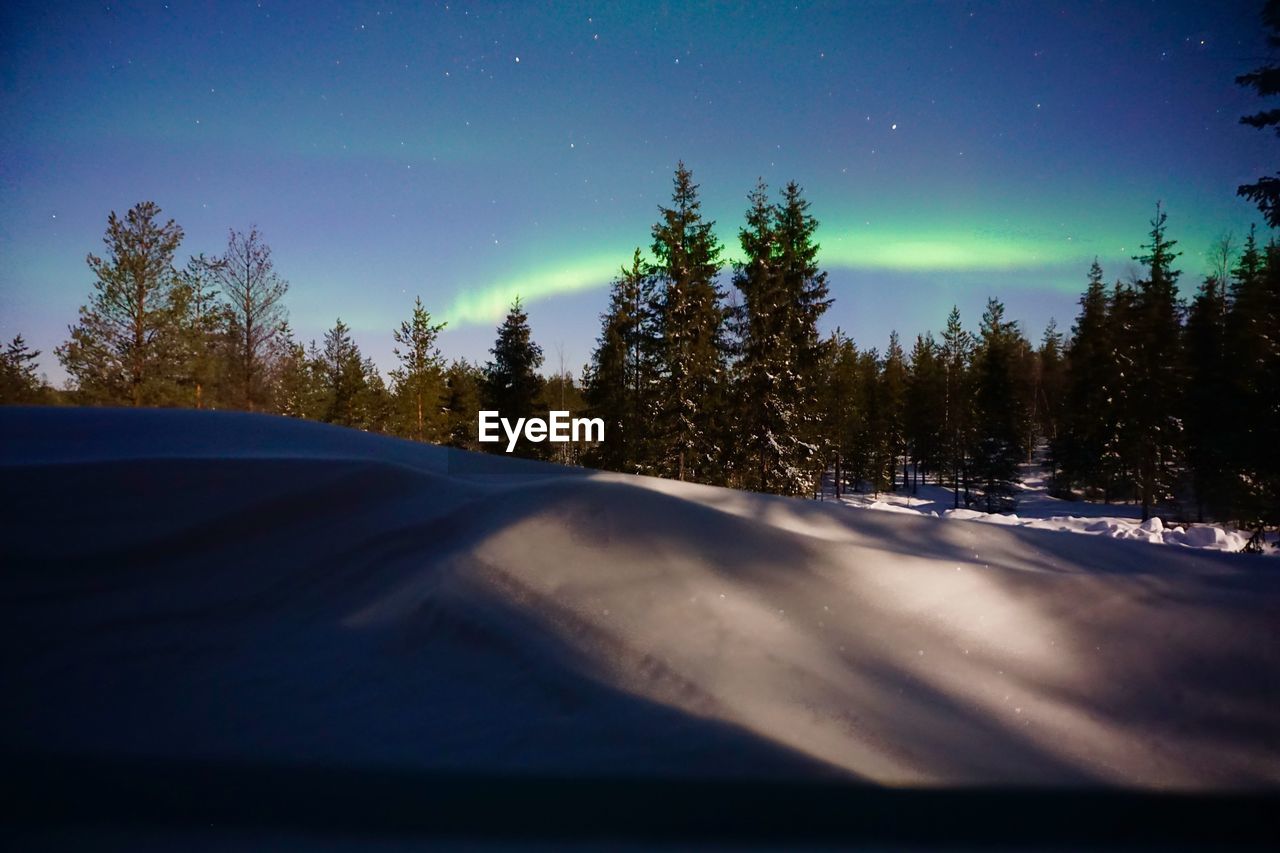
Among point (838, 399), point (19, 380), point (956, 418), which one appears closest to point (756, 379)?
point (838, 399)

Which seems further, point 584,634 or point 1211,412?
A: point 1211,412

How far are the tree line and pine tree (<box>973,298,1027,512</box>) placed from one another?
0.11 m

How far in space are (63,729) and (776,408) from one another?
20929 mm

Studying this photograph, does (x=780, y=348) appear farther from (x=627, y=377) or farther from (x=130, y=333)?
(x=130, y=333)

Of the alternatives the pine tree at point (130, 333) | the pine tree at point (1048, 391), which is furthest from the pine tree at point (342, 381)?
the pine tree at point (1048, 391)

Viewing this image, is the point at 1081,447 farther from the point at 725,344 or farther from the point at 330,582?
the point at 330,582

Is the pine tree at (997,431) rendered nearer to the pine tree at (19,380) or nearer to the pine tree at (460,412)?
the pine tree at (460,412)

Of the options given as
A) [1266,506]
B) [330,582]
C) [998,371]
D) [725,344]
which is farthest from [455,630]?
[998,371]

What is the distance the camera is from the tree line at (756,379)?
12703 mm

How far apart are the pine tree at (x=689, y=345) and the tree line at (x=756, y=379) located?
80mm

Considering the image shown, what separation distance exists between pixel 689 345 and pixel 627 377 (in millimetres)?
3466

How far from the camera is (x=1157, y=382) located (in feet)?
74.7

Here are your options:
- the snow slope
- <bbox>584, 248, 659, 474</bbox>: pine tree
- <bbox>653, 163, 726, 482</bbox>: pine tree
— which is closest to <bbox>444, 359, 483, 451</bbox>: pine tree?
<bbox>584, 248, 659, 474</bbox>: pine tree

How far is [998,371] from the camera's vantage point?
31906 mm
